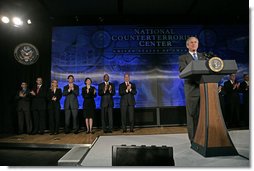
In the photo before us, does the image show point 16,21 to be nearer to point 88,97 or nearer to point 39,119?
point 88,97

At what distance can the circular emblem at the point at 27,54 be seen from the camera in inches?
183

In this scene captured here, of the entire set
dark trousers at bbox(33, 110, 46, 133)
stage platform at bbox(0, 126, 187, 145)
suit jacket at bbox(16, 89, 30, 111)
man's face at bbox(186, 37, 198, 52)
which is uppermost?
man's face at bbox(186, 37, 198, 52)

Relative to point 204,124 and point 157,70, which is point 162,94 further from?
point 204,124

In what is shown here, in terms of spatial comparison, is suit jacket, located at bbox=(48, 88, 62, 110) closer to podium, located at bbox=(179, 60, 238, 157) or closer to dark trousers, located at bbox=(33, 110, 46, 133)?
dark trousers, located at bbox=(33, 110, 46, 133)

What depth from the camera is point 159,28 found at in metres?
4.66

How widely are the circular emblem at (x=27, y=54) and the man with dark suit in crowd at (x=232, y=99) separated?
4.19 m

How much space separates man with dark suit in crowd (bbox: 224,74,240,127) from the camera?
12.9ft

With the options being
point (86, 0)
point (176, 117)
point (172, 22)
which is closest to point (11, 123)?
point (86, 0)

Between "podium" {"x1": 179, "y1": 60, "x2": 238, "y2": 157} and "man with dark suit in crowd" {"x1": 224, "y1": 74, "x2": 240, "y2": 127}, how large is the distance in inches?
98.0

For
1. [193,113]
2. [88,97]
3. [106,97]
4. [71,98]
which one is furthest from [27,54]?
[193,113]

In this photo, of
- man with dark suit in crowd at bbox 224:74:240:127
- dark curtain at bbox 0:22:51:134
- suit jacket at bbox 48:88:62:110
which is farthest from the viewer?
dark curtain at bbox 0:22:51:134

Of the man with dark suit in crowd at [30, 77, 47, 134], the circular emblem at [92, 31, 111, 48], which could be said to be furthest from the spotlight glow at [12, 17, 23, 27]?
the circular emblem at [92, 31, 111, 48]

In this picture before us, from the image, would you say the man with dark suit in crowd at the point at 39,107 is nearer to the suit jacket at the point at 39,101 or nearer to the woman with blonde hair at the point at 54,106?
the suit jacket at the point at 39,101

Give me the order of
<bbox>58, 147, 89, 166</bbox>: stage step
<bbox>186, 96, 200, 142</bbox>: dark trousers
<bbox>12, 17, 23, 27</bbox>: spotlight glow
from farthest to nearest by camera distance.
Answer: <bbox>12, 17, 23, 27</bbox>: spotlight glow → <bbox>186, 96, 200, 142</bbox>: dark trousers → <bbox>58, 147, 89, 166</bbox>: stage step
